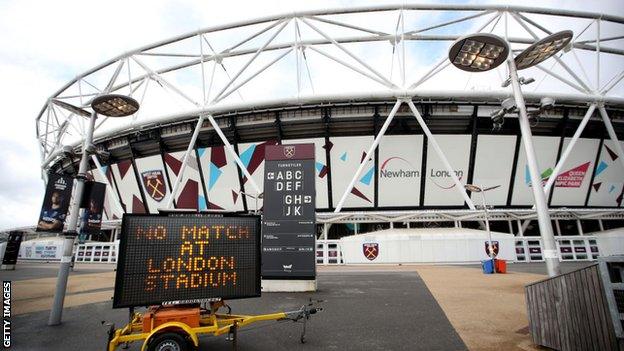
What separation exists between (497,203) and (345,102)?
16757 millimetres

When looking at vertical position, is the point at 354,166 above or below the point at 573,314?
above

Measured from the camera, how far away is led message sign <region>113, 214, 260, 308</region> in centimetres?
478

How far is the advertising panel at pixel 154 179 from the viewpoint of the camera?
1199 inches

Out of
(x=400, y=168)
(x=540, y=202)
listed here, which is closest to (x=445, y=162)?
(x=400, y=168)

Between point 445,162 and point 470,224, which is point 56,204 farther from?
point 470,224

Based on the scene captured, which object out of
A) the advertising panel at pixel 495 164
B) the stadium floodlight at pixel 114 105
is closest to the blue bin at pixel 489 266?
the advertising panel at pixel 495 164

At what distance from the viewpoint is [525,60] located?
7508mm

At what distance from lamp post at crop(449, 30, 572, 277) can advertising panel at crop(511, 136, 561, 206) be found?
23.3 meters

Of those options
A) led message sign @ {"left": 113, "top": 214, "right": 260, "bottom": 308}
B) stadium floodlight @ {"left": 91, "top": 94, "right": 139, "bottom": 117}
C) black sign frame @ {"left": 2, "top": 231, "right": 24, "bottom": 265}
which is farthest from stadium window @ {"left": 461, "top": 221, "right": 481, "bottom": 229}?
black sign frame @ {"left": 2, "top": 231, "right": 24, "bottom": 265}

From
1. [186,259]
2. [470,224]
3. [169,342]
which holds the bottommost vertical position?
[169,342]

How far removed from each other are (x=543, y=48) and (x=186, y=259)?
29.2 ft

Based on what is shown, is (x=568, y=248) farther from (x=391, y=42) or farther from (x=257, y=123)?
(x=257, y=123)

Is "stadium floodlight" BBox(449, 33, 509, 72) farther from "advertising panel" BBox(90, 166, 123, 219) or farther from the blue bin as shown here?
"advertising panel" BBox(90, 166, 123, 219)

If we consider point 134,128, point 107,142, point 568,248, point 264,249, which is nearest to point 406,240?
point 568,248
